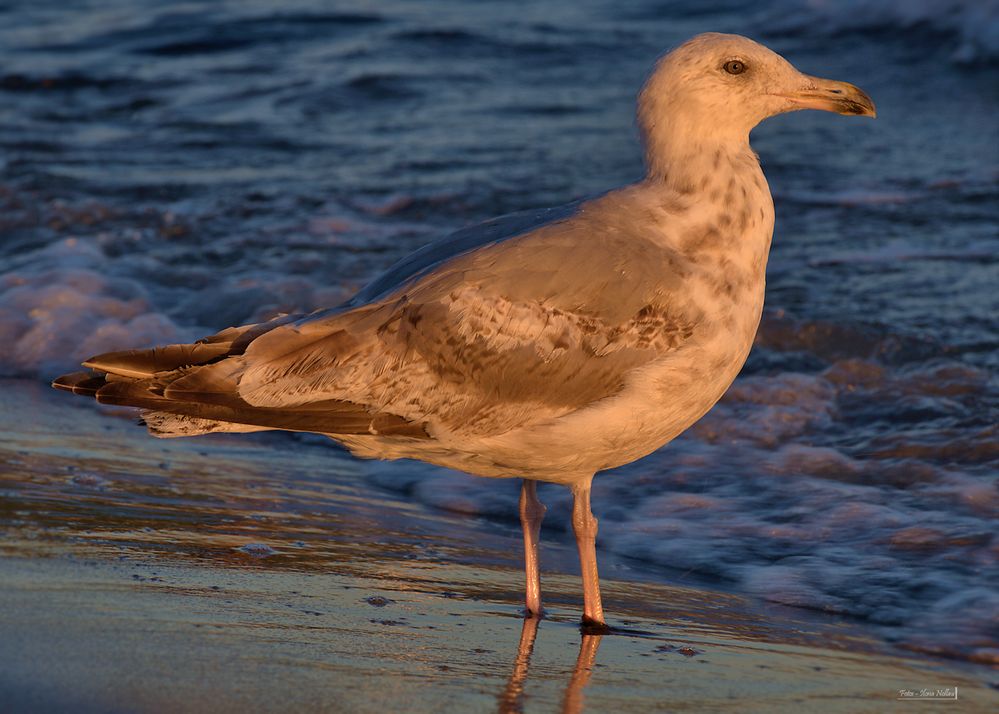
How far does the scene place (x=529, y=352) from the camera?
4504 mm

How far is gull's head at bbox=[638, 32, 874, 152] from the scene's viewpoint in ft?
15.8

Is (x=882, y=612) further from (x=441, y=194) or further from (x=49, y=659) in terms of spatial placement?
(x=441, y=194)

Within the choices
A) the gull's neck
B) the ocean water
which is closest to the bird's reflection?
the ocean water

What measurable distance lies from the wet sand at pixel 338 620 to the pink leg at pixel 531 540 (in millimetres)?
71

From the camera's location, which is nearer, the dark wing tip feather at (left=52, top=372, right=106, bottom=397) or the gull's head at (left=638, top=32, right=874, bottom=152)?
the dark wing tip feather at (left=52, top=372, right=106, bottom=397)

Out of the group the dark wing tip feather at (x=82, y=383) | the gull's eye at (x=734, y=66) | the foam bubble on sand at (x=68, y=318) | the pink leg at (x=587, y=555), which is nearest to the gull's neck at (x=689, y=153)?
the gull's eye at (x=734, y=66)

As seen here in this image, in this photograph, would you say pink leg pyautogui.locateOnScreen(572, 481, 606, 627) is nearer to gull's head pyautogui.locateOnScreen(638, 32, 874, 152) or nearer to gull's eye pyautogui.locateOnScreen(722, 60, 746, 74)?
gull's head pyautogui.locateOnScreen(638, 32, 874, 152)

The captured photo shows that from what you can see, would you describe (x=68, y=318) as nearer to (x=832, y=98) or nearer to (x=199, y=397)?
(x=199, y=397)

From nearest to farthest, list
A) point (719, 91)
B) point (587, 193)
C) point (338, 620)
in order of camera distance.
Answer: point (338, 620), point (719, 91), point (587, 193)

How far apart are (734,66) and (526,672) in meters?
1.97

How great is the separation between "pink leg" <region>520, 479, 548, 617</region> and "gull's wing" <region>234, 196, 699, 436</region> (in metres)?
0.49

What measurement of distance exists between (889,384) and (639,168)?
4.16 meters

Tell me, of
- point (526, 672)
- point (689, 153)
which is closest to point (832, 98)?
point (689, 153)

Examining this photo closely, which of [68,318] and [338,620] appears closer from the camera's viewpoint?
[338,620]
